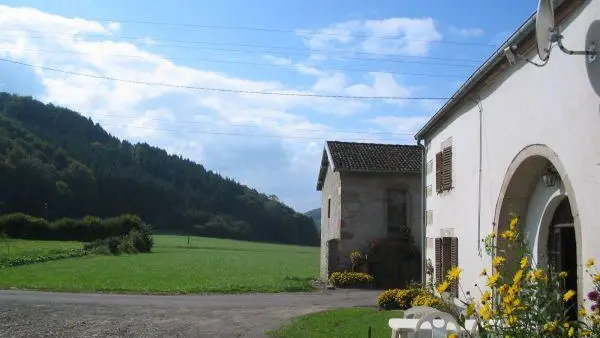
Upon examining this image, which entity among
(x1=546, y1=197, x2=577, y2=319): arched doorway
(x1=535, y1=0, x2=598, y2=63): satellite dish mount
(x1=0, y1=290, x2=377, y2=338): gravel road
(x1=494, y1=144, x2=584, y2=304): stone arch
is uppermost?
(x1=535, y1=0, x2=598, y2=63): satellite dish mount

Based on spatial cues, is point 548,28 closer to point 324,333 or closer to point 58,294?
point 324,333

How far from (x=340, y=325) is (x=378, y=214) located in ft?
44.3

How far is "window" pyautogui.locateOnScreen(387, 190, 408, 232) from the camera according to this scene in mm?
27188

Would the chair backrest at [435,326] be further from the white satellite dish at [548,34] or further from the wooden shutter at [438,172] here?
the wooden shutter at [438,172]

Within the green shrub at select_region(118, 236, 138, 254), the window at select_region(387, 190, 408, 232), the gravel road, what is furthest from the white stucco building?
the green shrub at select_region(118, 236, 138, 254)

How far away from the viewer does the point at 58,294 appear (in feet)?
71.1

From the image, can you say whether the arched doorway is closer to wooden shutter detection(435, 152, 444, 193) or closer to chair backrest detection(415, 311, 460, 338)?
chair backrest detection(415, 311, 460, 338)

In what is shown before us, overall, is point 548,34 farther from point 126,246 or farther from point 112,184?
point 112,184

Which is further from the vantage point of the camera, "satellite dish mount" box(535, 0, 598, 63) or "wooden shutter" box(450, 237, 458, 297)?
"wooden shutter" box(450, 237, 458, 297)

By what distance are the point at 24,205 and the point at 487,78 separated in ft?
267

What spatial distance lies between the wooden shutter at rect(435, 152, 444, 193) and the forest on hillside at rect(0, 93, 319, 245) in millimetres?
74656

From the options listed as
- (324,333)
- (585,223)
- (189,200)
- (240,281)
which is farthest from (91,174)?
(585,223)

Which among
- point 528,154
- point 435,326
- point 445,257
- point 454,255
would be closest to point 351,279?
point 445,257

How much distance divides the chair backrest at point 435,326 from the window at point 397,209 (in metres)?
19.4
